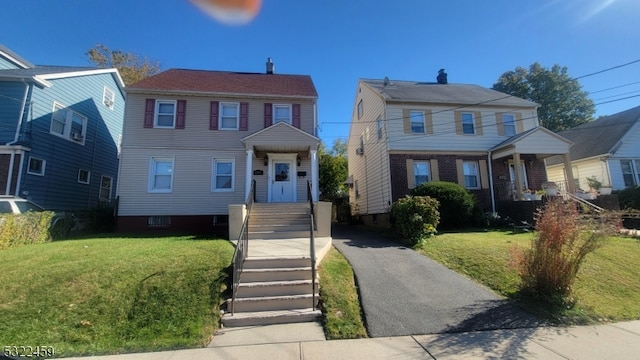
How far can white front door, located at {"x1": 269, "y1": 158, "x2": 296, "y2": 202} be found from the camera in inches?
535

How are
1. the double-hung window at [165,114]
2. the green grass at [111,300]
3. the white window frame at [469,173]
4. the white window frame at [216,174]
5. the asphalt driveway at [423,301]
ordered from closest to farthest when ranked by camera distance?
1. the green grass at [111,300]
2. the asphalt driveway at [423,301]
3. the white window frame at [216,174]
4. the double-hung window at [165,114]
5. the white window frame at [469,173]

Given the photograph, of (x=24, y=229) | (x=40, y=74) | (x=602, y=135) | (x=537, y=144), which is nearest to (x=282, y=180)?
(x=24, y=229)

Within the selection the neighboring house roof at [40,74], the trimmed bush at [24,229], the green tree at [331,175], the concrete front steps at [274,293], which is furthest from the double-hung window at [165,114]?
the green tree at [331,175]

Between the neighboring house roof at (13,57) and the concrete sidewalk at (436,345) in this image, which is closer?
the concrete sidewalk at (436,345)

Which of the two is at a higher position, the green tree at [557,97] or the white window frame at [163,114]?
the green tree at [557,97]

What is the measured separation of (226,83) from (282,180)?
5748mm

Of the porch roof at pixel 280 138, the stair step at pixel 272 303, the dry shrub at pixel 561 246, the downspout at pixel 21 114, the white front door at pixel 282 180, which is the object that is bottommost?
the stair step at pixel 272 303

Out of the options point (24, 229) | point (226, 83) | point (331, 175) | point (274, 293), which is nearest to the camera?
point (274, 293)

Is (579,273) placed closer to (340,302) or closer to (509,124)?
(340,302)

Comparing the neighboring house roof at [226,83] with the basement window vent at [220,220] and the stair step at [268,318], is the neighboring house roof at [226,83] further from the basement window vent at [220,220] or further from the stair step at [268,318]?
the stair step at [268,318]

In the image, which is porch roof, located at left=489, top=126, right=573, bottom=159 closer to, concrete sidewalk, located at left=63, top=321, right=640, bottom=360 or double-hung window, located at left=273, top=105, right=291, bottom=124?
double-hung window, located at left=273, top=105, right=291, bottom=124

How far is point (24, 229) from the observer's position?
9.87 m

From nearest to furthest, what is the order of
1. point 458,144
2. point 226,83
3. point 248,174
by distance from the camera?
point 248,174
point 226,83
point 458,144

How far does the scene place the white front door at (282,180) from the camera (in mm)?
13587
